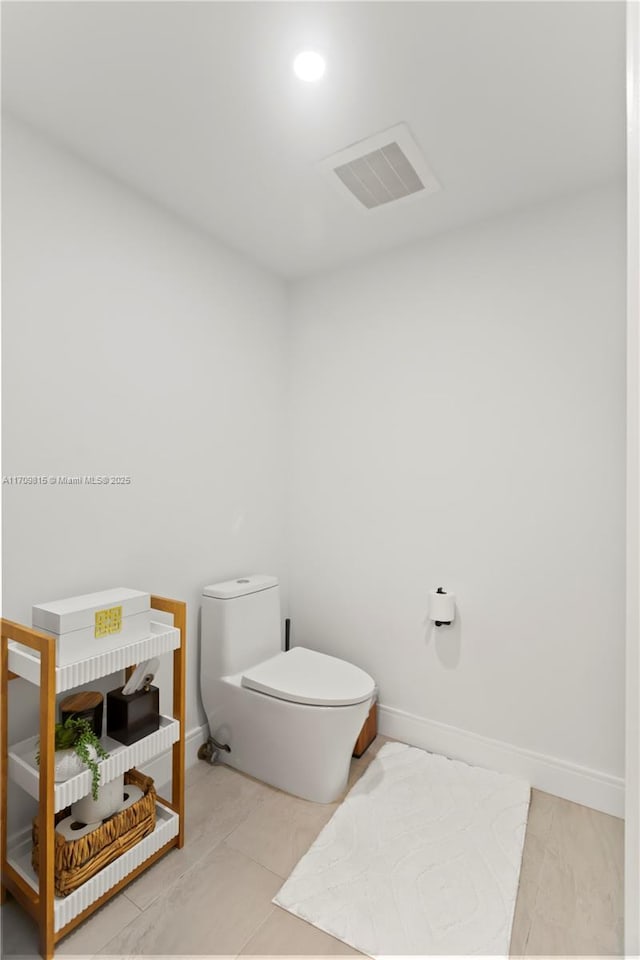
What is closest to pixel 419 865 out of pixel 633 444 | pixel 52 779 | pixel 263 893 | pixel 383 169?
pixel 263 893

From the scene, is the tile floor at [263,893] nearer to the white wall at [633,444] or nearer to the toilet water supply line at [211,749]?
the toilet water supply line at [211,749]

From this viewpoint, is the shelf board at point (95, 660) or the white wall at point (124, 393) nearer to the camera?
the shelf board at point (95, 660)

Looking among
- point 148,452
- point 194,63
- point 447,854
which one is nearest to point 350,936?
point 447,854

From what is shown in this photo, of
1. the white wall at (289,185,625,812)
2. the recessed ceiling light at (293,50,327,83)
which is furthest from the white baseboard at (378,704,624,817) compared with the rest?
the recessed ceiling light at (293,50,327,83)

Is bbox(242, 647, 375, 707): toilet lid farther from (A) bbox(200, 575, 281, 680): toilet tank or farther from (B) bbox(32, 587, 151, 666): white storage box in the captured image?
(B) bbox(32, 587, 151, 666): white storage box

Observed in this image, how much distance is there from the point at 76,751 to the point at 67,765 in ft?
0.13

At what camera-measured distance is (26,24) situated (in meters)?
1.23

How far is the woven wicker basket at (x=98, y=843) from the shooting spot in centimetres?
135

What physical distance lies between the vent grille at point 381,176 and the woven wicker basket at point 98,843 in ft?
7.45

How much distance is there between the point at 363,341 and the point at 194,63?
4.40 feet

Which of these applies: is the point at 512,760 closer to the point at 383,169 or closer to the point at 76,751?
the point at 76,751

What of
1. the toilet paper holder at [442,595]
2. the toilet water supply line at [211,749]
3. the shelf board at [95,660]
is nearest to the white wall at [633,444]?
the shelf board at [95,660]

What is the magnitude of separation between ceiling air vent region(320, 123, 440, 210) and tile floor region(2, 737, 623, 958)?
2377 mm

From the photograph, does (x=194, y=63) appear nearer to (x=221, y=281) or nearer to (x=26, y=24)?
(x=26, y=24)
